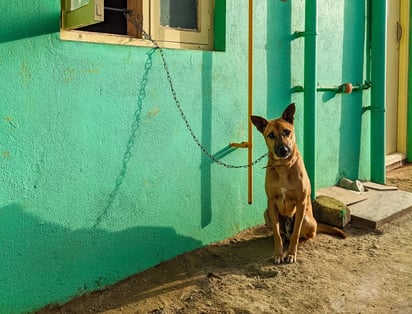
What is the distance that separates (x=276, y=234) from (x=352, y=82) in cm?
299

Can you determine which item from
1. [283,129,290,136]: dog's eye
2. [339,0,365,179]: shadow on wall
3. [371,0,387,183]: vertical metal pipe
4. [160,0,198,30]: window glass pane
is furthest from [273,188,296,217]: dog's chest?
[371,0,387,183]: vertical metal pipe

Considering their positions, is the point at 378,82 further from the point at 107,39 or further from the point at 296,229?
the point at 107,39

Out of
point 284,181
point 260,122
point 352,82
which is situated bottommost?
point 284,181

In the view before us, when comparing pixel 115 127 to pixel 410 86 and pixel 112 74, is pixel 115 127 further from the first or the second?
pixel 410 86

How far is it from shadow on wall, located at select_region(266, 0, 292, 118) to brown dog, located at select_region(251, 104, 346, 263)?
0.83 m

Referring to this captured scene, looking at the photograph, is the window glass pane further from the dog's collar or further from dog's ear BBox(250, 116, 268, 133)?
the dog's collar

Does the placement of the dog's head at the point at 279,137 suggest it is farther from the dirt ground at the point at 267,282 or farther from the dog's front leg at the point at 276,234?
the dirt ground at the point at 267,282

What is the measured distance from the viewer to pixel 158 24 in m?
4.05

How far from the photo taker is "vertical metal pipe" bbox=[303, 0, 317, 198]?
5.18 m

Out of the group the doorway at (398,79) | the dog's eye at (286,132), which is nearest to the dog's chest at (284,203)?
the dog's eye at (286,132)

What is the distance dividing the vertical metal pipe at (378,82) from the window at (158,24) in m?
2.89

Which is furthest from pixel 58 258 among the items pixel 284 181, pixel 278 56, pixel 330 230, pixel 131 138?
pixel 278 56

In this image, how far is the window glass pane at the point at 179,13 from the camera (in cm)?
414

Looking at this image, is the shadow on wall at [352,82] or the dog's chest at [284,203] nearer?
the dog's chest at [284,203]
